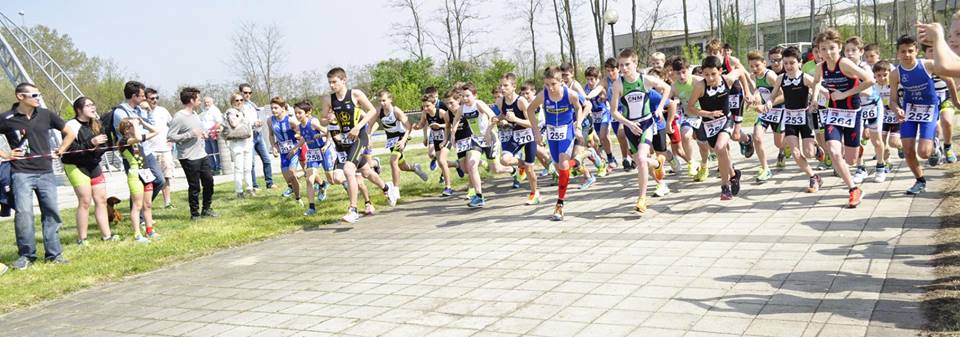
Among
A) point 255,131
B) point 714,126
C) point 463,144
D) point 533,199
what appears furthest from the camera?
point 255,131

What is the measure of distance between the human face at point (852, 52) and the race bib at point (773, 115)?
1.03 meters

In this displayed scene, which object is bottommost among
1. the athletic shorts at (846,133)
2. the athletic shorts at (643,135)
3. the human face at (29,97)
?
the athletic shorts at (846,133)

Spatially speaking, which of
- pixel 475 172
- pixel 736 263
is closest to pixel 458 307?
pixel 736 263

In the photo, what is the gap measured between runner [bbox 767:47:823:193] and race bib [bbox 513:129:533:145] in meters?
3.14

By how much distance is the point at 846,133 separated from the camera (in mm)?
8586

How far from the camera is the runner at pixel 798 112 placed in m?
8.84

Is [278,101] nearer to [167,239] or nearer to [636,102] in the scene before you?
[167,239]

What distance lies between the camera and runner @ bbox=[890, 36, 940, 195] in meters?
8.01

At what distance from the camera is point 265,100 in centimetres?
4919

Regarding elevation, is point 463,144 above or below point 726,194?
above

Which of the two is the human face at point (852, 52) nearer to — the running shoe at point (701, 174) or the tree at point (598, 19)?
the running shoe at point (701, 174)

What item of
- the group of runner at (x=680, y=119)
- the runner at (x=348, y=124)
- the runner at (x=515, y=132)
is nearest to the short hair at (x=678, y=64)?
the group of runner at (x=680, y=119)

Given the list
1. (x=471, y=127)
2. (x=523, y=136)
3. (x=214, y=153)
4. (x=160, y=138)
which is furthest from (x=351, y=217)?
(x=214, y=153)

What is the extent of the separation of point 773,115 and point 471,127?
13.2 feet
